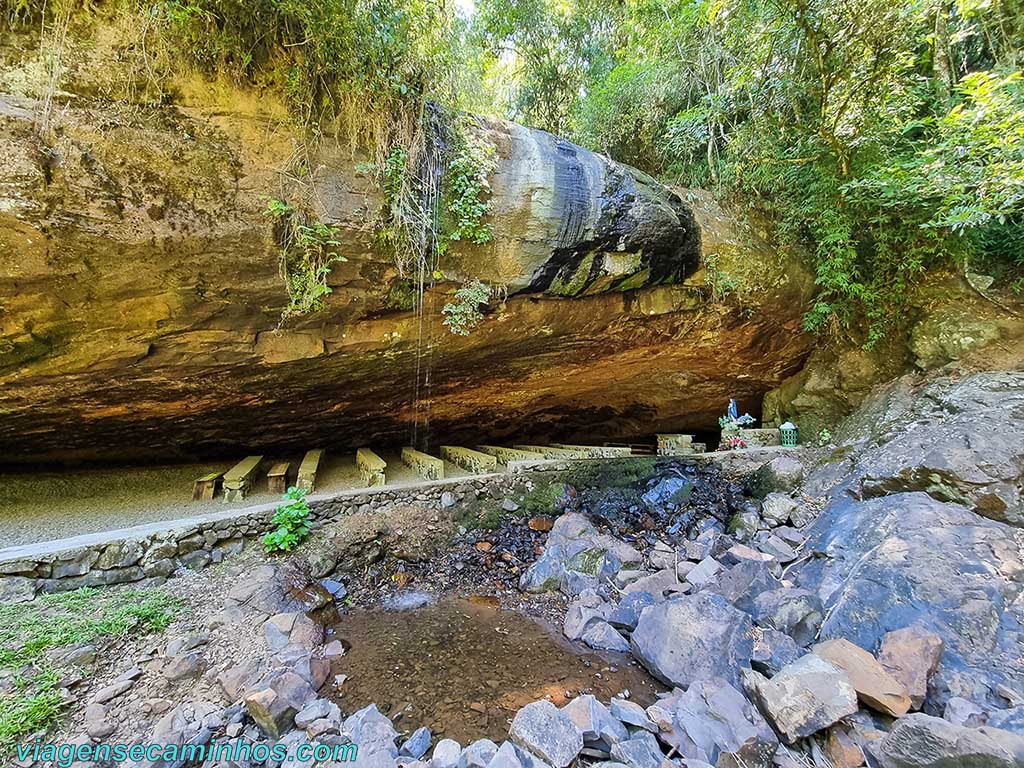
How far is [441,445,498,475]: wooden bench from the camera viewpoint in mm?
5352

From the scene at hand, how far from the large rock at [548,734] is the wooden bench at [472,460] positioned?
3069 mm

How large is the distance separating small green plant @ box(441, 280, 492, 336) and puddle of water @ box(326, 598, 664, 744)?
2.66 meters

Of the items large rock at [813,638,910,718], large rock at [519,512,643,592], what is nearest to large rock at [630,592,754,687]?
large rock at [813,638,910,718]

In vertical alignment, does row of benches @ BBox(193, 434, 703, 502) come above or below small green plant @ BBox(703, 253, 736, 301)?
below

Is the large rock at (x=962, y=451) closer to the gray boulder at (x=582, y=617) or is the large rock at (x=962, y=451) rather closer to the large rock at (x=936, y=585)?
the large rock at (x=936, y=585)

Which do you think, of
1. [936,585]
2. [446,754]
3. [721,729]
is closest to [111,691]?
[446,754]

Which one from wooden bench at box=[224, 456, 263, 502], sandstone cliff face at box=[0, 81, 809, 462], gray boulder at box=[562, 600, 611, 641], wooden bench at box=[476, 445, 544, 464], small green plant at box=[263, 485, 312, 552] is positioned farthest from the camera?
wooden bench at box=[476, 445, 544, 464]

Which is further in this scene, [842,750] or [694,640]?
[694,640]

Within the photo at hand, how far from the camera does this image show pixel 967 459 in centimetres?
339

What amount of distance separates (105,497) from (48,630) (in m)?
2.60

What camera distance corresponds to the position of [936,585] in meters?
2.65

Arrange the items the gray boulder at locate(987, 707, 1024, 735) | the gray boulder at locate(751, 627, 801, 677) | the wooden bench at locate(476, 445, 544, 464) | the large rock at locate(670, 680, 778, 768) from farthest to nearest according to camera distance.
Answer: the wooden bench at locate(476, 445, 544, 464) < the gray boulder at locate(751, 627, 801, 677) < the large rock at locate(670, 680, 778, 768) < the gray boulder at locate(987, 707, 1024, 735)

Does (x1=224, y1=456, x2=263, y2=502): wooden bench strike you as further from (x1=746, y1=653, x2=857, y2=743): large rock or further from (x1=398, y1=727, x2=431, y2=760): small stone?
(x1=746, y1=653, x2=857, y2=743): large rock

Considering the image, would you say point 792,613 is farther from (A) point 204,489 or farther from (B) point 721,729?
(A) point 204,489
